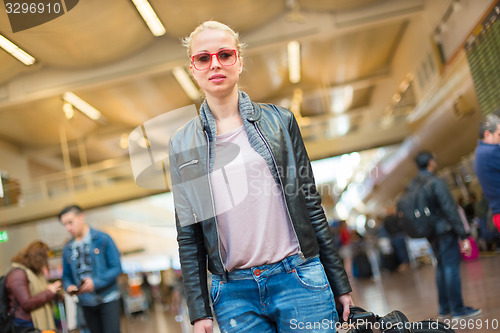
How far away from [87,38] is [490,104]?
501 centimetres

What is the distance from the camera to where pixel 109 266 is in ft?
13.3

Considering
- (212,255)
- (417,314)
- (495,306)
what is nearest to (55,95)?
(212,255)

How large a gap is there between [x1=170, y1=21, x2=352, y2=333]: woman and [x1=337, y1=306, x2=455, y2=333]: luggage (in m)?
0.07

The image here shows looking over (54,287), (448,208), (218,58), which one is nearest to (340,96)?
(448,208)

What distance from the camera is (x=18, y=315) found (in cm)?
343

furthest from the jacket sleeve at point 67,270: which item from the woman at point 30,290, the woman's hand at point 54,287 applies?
the woman's hand at point 54,287

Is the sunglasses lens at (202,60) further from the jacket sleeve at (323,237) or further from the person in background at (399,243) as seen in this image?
the person in background at (399,243)

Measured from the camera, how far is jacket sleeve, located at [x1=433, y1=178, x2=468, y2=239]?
4199 mm

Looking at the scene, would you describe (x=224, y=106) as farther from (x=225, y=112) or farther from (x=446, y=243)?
(x=446, y=243)

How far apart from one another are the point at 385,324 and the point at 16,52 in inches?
74.4

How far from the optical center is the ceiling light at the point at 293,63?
5.73 meters

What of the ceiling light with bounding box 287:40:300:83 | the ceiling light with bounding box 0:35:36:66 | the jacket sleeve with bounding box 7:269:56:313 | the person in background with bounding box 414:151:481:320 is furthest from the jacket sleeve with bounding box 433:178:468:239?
the ceiling light with bounding box 0:35:36:66

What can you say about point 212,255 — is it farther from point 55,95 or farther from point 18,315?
point 18,315

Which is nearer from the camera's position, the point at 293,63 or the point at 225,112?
the point at 225,112
